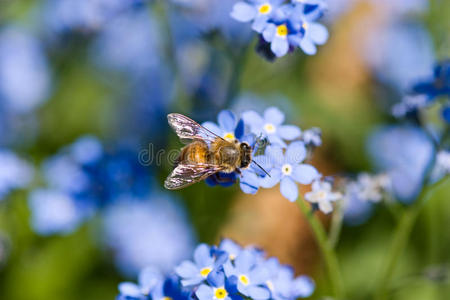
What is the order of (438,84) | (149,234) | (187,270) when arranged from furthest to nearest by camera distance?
(149,234) → (438,84) → (187,270)

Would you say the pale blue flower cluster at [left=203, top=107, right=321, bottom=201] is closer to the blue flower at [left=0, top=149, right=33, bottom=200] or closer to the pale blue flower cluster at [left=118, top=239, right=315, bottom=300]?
the pale blue flower cluster at [left=118, top=239, right=315, bottom=300]

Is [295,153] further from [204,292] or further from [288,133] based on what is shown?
[204,292]

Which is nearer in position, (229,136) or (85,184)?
(229,136)

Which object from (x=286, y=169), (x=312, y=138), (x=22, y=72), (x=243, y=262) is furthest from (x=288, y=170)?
(x=22, y=72)

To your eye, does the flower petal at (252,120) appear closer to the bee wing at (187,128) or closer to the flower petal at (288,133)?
the flower petal at (288,133)

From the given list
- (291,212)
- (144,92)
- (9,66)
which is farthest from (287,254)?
(9,66)

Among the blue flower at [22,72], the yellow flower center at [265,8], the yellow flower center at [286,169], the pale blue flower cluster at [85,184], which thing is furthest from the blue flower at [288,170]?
the blue flower at [22,72]

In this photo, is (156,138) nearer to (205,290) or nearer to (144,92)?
(144,92)
